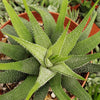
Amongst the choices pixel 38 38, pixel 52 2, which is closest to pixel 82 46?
pixel 38 38

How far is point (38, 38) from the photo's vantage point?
0.46 meters

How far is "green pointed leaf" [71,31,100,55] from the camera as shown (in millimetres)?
507

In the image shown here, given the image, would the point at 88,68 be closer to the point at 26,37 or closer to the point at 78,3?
the point at 26,37

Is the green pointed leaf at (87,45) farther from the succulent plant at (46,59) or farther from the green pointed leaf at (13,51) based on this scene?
the green pointed leaf at (13,51)

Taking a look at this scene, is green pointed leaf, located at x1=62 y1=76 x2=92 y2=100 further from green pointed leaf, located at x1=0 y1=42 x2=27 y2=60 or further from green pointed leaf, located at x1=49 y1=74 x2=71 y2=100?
green pointed leaf, located at x1=0 y1=42 x2=27 y2=60

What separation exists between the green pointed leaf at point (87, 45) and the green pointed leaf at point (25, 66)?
144 mm

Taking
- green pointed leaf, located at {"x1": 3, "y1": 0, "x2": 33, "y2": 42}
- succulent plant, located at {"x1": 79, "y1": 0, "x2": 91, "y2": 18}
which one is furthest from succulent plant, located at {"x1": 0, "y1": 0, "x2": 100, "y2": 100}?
succulent plant, located at {"x1": 79, "y1": 0, "x2": 91, "y2": 18}

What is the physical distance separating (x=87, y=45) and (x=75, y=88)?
142 mm

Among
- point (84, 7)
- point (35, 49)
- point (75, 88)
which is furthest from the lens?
point (84, 7)

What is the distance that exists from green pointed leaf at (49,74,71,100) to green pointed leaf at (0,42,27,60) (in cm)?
13

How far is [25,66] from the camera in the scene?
429 millimetres

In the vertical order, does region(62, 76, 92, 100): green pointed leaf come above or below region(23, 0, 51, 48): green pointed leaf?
below

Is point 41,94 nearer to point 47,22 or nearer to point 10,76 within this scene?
point 10,76

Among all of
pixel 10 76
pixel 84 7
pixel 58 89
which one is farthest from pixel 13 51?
pixel 84 7
